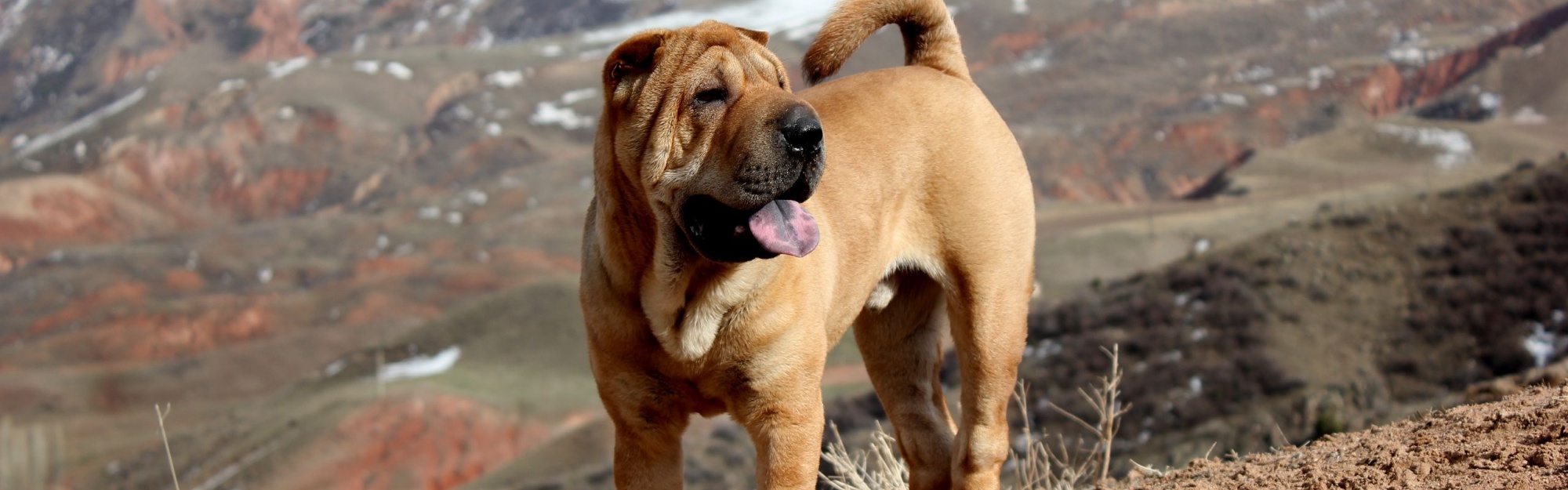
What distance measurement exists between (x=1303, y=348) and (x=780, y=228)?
2444 cm

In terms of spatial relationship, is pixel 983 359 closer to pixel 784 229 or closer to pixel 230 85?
pixel 784 229

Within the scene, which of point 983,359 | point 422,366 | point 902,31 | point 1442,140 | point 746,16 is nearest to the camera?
point 983,359

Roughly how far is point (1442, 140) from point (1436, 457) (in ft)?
168

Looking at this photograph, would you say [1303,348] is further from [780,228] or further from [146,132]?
[146,132]

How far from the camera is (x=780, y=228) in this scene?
13.9ft

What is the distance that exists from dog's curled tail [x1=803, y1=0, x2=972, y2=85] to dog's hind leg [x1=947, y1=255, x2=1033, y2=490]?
99 centimetres

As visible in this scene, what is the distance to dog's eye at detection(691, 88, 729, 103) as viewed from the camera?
4371 mm

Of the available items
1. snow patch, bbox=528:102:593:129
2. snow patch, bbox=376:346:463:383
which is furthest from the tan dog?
snow patch, bbox=528:102:593:129

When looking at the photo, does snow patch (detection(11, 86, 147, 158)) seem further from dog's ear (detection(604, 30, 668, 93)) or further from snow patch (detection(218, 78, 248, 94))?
dog's ear (detection(604, 30, 668, 93))

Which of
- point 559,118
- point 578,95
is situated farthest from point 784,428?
point 578,95

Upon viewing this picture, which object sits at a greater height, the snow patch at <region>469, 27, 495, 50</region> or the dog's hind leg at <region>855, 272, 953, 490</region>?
the dog's hind leg at <region>855, 272, 953, 490</region>

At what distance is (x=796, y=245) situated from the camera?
167 inches

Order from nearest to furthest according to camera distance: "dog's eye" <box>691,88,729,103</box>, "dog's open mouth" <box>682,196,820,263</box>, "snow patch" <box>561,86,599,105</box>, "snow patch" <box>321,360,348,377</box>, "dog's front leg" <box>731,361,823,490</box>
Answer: "dog's open mouth" <box>682,196,820,263</box> < "dog's eye" <box>691,88,729,103</box> < "dog's front leg" <box>731,361,823,490</box> < "snow patch" <box>321,360,348,377</box> < "snow patch" <box>561,86,599,105</box>

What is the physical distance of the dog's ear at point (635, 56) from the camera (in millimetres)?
4441
